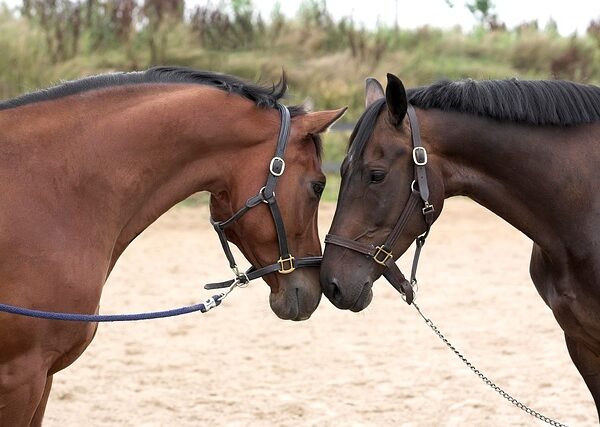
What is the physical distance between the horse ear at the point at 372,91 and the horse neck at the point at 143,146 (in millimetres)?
472

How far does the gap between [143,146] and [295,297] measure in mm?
874

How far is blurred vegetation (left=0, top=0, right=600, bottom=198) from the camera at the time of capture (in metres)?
16.2

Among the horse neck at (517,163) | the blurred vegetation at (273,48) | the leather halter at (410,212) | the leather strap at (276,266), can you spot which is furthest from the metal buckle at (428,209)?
the blurred vegetation at (273,48)

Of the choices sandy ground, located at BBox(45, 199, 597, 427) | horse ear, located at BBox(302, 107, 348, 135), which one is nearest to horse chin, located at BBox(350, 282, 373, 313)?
horse ear, located at BBox(302, 107, 348, 135)

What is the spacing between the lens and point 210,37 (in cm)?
1794

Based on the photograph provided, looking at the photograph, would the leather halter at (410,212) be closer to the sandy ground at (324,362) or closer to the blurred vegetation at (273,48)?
the sandy ground at (324,362)

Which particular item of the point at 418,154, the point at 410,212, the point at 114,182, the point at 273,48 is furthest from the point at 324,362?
the point at 273,48

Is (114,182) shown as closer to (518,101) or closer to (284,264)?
(284,264)

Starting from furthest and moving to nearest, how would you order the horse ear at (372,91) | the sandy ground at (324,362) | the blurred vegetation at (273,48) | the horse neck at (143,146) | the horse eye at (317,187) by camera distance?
the blurred vegetation at (273,48) < the sandy ground at (324,362) < the horse ear at (372,91) < the horse eye at (317,187) < the horse neck at (143,146)

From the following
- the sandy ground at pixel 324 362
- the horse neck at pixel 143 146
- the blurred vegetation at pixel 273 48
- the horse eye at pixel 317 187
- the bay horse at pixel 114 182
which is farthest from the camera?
the blurred vegetation at pixel 273 48

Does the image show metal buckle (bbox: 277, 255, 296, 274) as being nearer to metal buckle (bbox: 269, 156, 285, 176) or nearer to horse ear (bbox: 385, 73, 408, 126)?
metal buckle (bbox: 269, 156, 285, 176)

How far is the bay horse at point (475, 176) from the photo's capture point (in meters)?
3.62

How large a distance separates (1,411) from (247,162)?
1333 mm

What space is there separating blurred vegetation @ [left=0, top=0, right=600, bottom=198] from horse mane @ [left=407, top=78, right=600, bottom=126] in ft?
35.2
